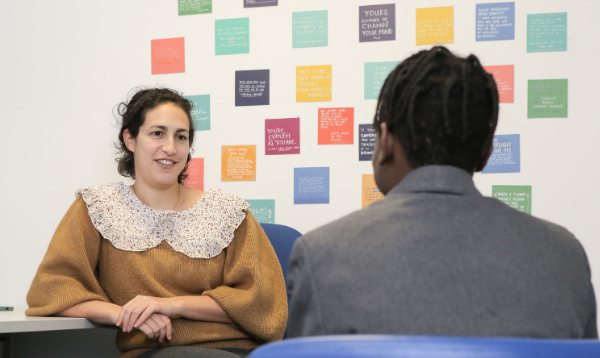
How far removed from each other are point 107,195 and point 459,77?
120 centimetres

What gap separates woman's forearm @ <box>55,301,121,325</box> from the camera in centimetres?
133

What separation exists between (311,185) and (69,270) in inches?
37.1

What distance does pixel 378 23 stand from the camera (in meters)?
2.02

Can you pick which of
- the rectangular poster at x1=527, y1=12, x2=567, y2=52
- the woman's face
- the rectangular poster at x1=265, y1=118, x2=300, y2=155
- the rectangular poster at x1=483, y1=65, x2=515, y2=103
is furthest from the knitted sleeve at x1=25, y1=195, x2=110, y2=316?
the rectangular poster at x1=527, y1=12, x2=567, y2=52

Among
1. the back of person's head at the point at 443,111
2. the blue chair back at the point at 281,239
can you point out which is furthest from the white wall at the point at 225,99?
the back of person's head at the point at 443,111

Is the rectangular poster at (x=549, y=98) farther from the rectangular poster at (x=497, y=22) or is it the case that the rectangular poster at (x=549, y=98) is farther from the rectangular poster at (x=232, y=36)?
the rectangular poster at (x=232, y=36)

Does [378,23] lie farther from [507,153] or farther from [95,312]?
[95,312]

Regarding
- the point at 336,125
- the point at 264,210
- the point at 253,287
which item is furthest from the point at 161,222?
the point at 336,125

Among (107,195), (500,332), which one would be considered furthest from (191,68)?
(500,332)

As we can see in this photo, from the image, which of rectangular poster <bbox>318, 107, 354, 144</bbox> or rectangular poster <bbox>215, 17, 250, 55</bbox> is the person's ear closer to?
rectangular poster <bbox>215, 17, 250, 55</bbox>

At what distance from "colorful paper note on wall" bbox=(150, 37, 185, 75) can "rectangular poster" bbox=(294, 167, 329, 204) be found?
67cm

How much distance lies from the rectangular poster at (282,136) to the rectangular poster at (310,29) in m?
0.31

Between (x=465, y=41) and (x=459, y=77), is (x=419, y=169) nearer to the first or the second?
(x=459, y=77)

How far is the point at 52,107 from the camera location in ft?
7.50
